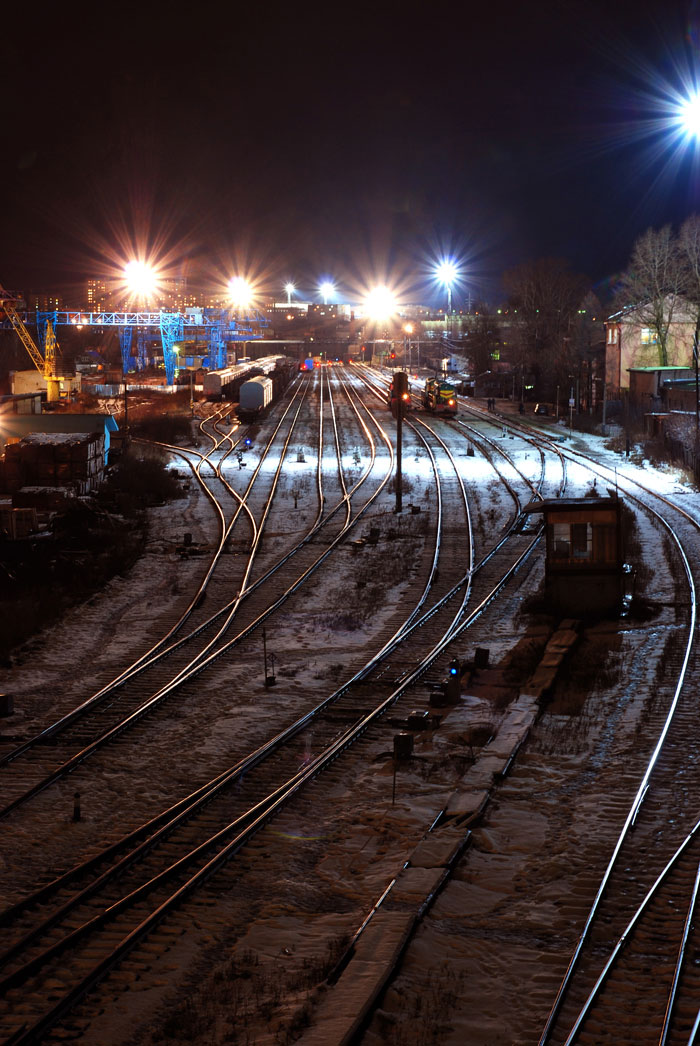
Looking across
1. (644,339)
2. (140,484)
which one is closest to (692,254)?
(644,339)

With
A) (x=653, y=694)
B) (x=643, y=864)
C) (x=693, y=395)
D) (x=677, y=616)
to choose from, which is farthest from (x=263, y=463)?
(x=643, y=864)

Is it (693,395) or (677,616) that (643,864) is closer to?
(677,616)

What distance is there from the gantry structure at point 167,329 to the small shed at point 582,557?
52.5 m

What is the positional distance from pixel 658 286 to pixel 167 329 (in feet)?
119

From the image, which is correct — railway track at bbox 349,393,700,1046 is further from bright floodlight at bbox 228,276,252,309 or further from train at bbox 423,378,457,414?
bright floodlight at bbox 228,276,252,309

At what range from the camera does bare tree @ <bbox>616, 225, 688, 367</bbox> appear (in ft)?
158

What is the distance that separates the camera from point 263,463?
33312 millimetres

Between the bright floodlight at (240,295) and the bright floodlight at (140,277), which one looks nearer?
the bright floodlight at (140,277)

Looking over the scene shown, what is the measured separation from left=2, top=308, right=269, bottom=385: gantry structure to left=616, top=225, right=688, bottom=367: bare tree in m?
32.9

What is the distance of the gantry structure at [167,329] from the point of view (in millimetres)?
70188

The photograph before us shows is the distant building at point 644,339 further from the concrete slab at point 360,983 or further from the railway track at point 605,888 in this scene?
the concrete slab at point 360,983

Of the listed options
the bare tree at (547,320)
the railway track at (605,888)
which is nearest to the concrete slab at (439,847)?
the railway track at (605,888)

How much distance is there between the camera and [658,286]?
48.1 m

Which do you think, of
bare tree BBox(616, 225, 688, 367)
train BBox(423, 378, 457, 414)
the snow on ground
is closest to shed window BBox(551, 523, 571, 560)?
the snow on ground
